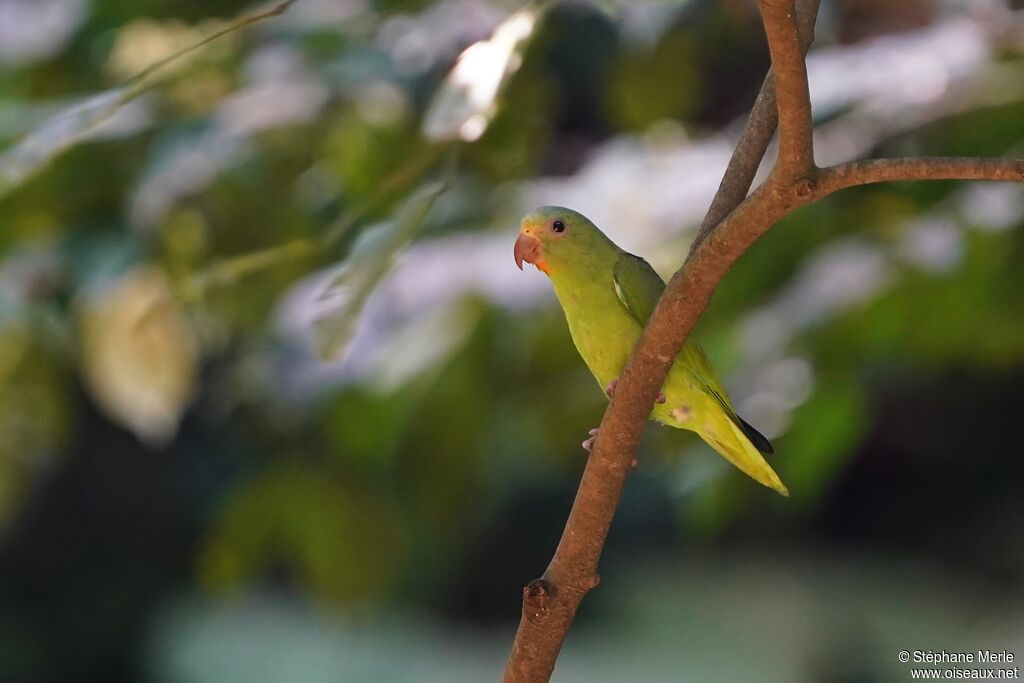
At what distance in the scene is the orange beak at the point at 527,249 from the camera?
1602mm

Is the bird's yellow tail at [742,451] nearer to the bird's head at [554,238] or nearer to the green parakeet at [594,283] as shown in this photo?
the green parakeet at [594,283]

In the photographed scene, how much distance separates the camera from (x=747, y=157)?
1296 millimetres

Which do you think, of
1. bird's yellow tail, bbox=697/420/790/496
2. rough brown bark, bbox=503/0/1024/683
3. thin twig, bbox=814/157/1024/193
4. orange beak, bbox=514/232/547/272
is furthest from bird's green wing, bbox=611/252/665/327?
thin twig, bbox=814/157/1024/193

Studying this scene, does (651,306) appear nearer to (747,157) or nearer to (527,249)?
(527,249)

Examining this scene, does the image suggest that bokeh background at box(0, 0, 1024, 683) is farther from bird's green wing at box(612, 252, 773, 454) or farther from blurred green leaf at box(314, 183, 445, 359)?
bird's green wing at box(612, 252, 773, 454)

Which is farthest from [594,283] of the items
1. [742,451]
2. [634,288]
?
[742,451]

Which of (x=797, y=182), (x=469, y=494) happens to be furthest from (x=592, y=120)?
(x=797, y=182)

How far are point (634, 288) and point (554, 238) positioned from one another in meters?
0.13

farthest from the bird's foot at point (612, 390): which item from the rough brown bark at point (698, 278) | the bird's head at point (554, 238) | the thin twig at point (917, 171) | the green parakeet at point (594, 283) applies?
the thin twig at point (917, 171)

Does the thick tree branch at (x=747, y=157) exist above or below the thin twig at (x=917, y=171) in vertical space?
above

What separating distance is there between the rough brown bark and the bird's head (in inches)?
14.6

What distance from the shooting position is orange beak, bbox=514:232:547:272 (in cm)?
160

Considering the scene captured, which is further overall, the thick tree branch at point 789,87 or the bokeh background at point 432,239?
the bokeh background at point 432,239

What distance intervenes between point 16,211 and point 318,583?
4.28 ft
